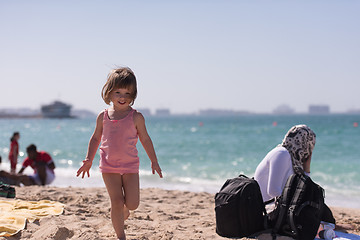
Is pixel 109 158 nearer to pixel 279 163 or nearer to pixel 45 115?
pixel 279 163

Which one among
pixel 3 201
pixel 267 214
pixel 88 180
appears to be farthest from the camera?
pixel 88 180

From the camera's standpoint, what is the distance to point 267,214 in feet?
12.4

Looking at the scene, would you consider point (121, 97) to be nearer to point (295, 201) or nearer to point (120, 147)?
point (120, 147)

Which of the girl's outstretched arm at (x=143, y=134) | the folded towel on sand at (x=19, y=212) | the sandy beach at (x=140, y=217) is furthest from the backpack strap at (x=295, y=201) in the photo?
the folded towel on sand at (x=19, y=212)

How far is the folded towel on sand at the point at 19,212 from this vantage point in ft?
12.0

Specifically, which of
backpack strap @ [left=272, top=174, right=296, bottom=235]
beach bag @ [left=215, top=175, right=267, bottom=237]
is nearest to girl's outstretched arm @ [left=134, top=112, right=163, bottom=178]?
beach bag @ [left=215, top=175, right=267, bottom=237]

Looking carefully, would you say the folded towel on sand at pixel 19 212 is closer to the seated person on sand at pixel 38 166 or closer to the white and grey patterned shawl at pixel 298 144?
the white and grey patterned shawl at pixel 298 144

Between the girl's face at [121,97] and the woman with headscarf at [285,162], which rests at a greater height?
the girl's face at [121,97]

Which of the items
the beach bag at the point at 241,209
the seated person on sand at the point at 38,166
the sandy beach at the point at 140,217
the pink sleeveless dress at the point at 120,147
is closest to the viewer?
the pink sleeveless dress at the point at 120,147

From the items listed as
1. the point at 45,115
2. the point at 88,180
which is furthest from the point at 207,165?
the point at 45,115

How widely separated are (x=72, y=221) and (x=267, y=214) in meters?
2.07

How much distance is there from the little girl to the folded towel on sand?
0.97 meters

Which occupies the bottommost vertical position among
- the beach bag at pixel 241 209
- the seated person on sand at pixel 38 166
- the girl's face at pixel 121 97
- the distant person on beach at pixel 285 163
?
the seated person on sand at pixel 38 166

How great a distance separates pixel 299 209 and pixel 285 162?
1.77 feet
